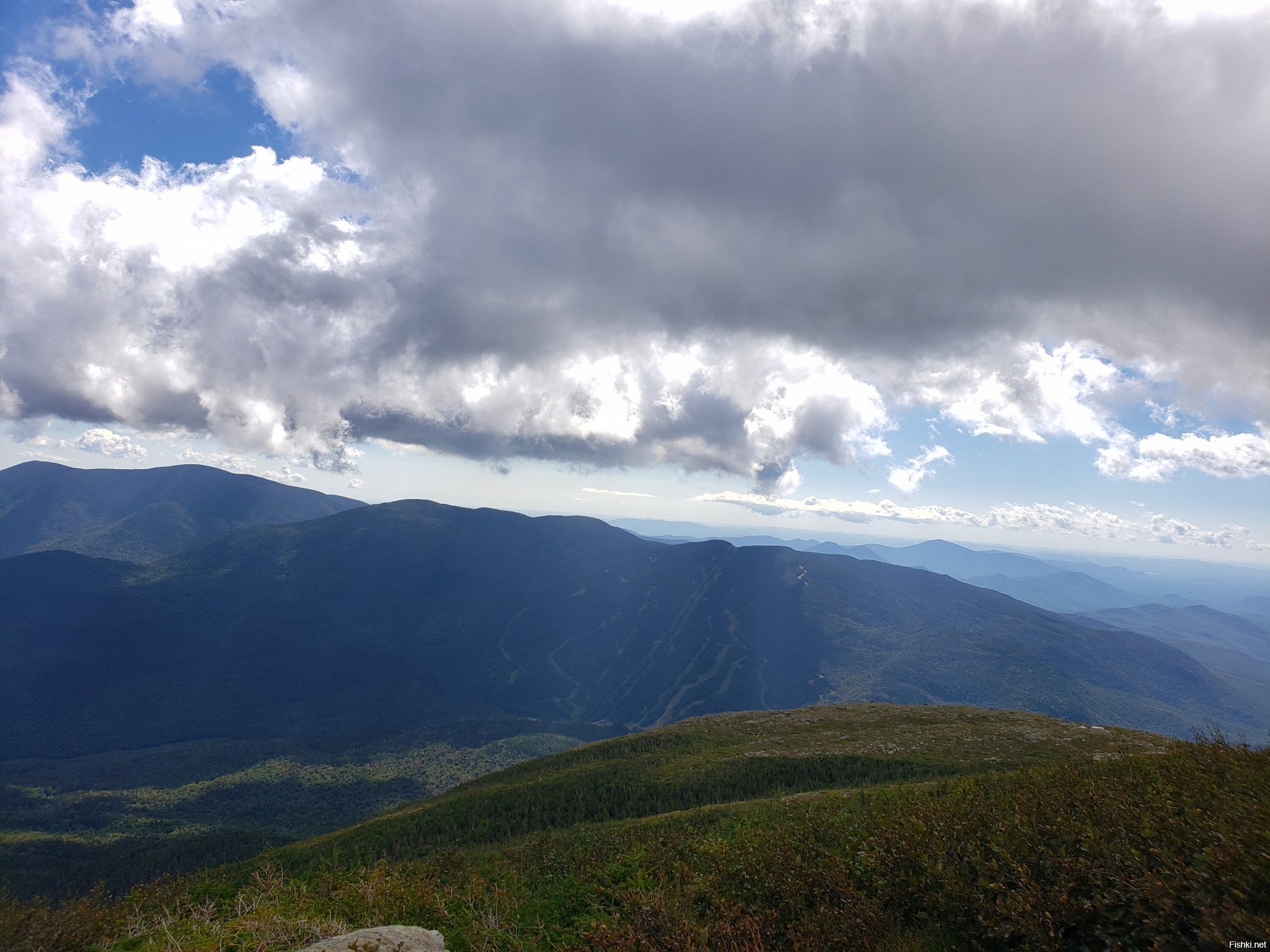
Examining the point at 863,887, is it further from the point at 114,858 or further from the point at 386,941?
the point at 114,858

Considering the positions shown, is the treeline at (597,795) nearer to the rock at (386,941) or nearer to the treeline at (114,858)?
the rock at (386,941)

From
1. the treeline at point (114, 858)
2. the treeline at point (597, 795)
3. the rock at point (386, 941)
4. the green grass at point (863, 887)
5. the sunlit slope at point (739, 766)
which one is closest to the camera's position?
A: the green grass at point (863, 887)

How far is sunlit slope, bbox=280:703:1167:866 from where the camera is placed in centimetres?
7338

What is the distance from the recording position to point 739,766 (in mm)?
91938

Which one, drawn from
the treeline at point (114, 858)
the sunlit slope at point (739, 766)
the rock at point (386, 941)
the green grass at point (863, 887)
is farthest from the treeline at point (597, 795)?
the treeline at point (114, 858)

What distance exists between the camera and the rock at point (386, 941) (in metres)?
12.7

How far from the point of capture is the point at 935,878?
42.5ft

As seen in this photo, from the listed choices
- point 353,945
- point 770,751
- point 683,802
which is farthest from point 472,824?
point 353,945

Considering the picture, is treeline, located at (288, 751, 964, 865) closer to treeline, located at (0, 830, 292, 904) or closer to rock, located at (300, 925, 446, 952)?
rock, located at (300, 925, 446, 952)

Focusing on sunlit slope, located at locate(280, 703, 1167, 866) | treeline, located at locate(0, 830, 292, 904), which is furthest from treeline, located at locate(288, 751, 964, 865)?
treeline, located at locate(0, 830, 292, 904)

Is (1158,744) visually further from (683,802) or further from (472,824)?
(472,824)

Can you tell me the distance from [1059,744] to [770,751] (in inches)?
1727

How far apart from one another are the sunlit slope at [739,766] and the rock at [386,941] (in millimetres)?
51800

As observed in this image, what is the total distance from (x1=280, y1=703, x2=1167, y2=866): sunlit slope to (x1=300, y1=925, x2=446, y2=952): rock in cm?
5180
